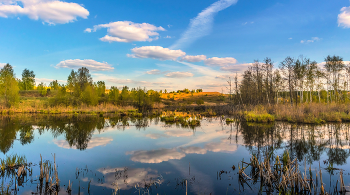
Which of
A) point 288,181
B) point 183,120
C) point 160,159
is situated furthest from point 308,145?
point 183,120

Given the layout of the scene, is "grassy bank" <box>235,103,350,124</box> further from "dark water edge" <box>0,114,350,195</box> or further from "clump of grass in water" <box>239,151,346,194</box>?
"clump of grass in water" <box>239,151,346,194</box>

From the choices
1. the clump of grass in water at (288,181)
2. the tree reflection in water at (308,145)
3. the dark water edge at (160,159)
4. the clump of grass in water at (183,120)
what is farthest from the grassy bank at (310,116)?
the clump of grass in water at (288,181)

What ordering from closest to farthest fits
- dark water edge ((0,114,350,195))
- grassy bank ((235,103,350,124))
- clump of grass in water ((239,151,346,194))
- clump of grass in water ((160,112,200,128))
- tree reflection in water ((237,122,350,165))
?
clump of grass in water ((239,151,346,194)), dark water edge ((0,114,350,195)), tree reflection in water ((237,122,350,165)), grassy bank ((235,103,350,124)), clump of grass in water ((160,112,200,128))

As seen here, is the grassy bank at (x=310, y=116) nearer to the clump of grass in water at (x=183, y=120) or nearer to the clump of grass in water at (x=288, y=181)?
the clump of grass in water at (x=183, y=120)

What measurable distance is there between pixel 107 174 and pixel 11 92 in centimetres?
3605

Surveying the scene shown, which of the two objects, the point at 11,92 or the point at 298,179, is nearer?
the point at 298,179

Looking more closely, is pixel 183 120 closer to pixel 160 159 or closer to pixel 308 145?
pixel 308 145

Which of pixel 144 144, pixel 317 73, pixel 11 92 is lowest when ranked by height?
pixel 144 144

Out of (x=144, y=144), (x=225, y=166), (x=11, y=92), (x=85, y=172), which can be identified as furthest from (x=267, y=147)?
(x=11, y=92)

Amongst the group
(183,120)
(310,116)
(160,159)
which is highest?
(310,116)

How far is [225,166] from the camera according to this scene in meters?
7.93

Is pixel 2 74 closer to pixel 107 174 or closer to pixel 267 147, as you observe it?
pixel 107 174

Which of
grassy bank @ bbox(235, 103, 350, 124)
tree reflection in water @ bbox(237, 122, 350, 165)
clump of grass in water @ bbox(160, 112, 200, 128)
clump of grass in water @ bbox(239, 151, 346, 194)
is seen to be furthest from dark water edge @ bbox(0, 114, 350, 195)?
clump of grass in water @ bbox(160, 112, 200, 128)

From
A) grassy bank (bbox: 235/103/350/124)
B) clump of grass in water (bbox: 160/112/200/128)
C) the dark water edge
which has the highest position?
grassy bank (bbox: 235/103/350/124)
